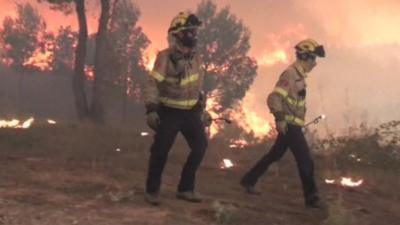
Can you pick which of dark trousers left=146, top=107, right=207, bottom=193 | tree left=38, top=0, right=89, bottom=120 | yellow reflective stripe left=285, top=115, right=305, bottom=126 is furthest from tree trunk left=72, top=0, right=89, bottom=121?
dark trousers left=146, top=107, right=207, bottom=193

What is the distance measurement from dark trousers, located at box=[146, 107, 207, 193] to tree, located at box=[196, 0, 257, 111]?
34.1 m

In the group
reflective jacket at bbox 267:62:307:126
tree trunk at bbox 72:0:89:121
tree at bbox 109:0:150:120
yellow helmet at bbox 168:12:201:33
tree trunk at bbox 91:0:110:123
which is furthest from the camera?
tree at bbox 109:0:150:120

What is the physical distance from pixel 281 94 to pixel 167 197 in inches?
79.4

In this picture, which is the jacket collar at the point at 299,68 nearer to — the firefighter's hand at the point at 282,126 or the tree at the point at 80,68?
the firefighter's hand at the point at 282,126

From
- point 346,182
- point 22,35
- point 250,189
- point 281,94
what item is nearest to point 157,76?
point 281,94

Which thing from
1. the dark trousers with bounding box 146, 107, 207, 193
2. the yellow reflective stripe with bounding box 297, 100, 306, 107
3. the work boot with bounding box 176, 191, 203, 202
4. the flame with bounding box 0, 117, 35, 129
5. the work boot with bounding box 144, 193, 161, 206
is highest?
the flame with bounding box 0, 117, 35, 129

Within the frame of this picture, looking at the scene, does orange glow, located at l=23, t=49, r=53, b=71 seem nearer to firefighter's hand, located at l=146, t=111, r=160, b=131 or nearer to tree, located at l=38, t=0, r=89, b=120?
tree, located at l=38, t=0, r=89, b=120

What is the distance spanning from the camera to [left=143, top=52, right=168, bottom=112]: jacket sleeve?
6164mm

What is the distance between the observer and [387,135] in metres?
13.6

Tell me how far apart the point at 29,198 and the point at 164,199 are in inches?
62.2

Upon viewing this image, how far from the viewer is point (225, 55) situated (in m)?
43.4

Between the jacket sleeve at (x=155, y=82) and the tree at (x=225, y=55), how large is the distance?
34.4 meters

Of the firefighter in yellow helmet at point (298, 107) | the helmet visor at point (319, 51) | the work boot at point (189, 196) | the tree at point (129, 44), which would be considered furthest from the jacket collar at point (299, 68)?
the tree at point (129, 44)

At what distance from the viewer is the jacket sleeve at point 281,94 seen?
24.0 feet
